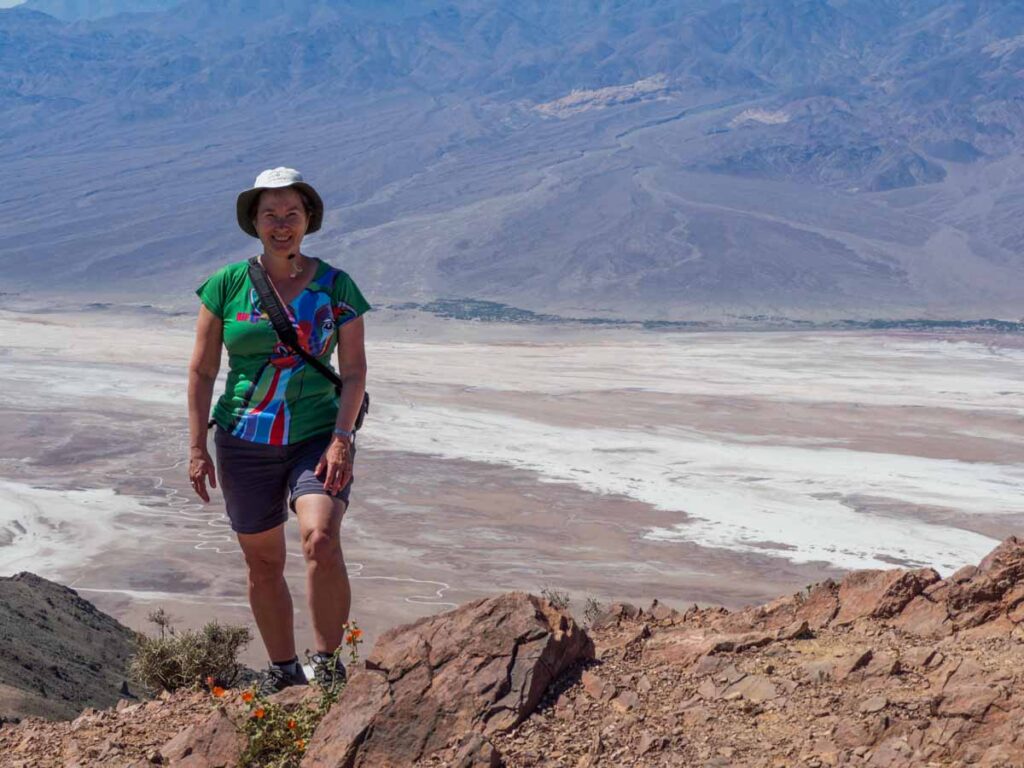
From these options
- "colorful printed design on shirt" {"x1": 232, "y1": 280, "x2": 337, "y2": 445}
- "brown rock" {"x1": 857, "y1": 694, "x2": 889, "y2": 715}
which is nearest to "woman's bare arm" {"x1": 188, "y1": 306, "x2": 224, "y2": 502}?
"colorful printed design on shirt" {"x1": 232, "y1": 280, "x2": 337, "y2": 445}

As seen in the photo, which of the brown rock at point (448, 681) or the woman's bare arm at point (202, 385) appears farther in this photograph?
the woman's bare arm at point (202, 385)

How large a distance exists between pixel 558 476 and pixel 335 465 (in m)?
22.0

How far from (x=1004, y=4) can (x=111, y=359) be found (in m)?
162

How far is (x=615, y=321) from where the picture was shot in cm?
6094

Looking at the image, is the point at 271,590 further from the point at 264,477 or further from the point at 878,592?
the point at 878,592

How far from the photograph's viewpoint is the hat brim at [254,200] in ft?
13.0

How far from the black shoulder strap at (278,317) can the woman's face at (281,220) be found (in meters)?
0.09

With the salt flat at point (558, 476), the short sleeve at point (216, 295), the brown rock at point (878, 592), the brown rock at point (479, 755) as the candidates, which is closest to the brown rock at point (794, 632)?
the brown rock at point (878, 592)

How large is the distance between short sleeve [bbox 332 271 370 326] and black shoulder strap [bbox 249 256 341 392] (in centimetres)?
14

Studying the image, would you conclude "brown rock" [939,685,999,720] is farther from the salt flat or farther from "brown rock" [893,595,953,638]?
the salt flat

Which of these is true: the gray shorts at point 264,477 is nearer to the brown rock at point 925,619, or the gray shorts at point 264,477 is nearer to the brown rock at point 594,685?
the brown rock at point 594,685

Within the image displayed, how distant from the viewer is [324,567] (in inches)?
150

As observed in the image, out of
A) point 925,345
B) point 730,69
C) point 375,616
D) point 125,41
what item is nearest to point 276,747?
point 375,616

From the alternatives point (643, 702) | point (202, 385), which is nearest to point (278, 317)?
point (202, 385)
